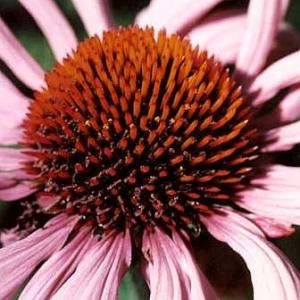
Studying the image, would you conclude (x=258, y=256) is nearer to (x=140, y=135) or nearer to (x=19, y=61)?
(x=140, y=135)

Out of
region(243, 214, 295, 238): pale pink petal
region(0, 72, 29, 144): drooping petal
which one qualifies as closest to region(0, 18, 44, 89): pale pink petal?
region(0, 72, 29, 144): drooping petal

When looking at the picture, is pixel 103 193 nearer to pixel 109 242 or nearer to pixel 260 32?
pixel 109 242

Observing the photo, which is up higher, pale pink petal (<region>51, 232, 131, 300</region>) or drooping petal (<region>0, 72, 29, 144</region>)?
drooping petal (<region>0, 72, 29, 144</region>)

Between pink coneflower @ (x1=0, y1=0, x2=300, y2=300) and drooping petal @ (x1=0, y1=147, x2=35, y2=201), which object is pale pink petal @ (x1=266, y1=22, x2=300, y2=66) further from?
drooping petal @ (x1=0, y1=147, x2=35, y2=201)

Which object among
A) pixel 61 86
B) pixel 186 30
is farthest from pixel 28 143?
pixel 186 30

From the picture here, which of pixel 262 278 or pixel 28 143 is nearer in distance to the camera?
pixel 262 278

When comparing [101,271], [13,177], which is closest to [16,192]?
[13,177]
